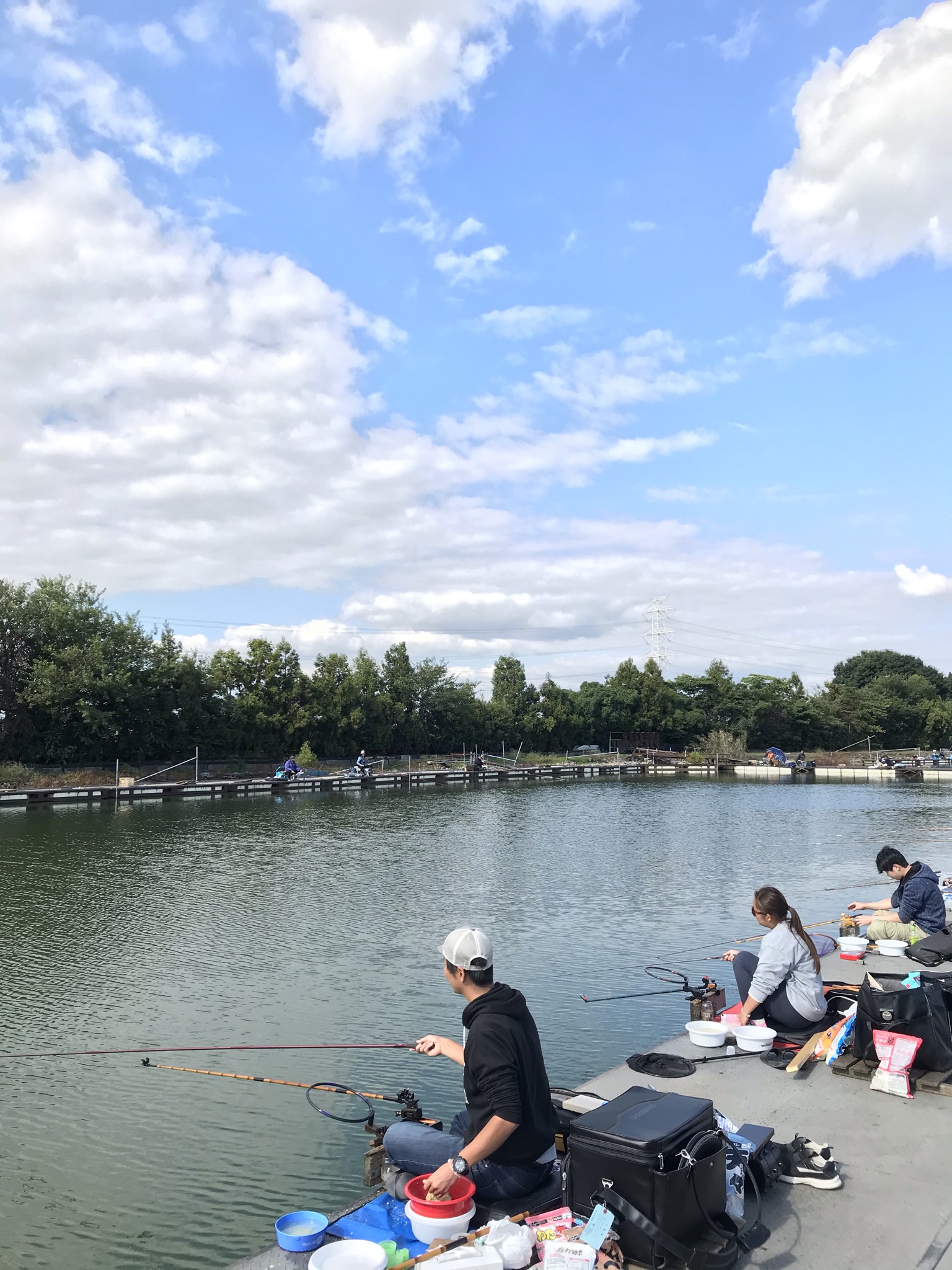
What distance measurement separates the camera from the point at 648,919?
1509cm

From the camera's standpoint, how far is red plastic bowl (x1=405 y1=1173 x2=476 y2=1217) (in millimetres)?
3744

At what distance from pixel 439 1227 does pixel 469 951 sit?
105 cm

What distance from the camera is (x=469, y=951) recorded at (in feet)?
13.0

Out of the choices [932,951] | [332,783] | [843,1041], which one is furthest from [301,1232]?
[332,783]

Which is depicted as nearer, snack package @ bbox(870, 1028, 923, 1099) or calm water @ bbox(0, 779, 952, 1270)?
snack package @ bbox(870, 1028, 923, 1099)

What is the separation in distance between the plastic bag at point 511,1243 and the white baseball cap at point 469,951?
3.09ft

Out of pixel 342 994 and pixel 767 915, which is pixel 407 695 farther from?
pixel 767 915

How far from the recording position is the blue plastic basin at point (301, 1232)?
392 cm

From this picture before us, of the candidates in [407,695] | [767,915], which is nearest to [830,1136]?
[767,915]

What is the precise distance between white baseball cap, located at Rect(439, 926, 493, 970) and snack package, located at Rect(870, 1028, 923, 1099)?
317cm

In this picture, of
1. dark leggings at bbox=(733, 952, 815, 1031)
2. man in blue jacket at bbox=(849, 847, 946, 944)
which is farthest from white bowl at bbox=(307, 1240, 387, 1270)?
man in blue jacket at bbox=(849, 847, 946, 944)

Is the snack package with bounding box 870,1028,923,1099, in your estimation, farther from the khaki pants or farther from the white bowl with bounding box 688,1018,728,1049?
the khaki pants

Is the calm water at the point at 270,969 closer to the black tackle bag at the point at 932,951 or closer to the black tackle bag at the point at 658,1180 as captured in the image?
the black tackle bag at the point at 932,951

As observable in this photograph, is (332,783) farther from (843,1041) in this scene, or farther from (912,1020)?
(912,1020)
